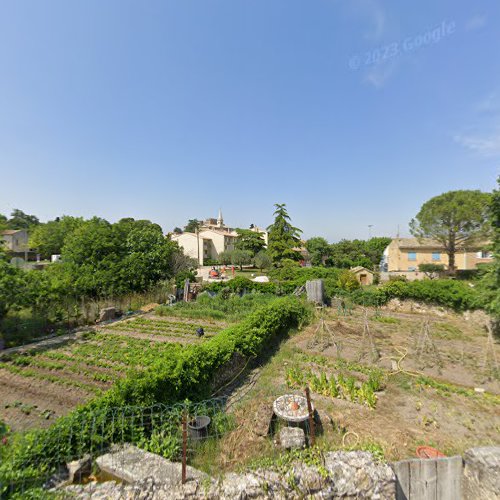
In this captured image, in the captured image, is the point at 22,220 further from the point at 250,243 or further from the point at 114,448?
the point at 114,448

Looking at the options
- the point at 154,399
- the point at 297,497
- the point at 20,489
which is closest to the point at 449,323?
the point at 297,497

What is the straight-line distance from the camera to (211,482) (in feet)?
11.6

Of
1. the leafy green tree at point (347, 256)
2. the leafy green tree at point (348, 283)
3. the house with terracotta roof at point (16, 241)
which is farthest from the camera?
the house with terracotta roof at point (16, 241)

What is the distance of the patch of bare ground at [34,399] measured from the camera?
584cm

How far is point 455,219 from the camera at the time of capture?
27.5 m

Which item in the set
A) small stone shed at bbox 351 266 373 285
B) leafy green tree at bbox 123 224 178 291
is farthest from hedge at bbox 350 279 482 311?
leafy green tree at bbox 123 224 178 291

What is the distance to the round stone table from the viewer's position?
4.98 meters

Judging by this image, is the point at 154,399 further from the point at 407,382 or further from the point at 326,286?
the point at 326,286

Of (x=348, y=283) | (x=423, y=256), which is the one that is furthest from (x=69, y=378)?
(x=423, y=256)

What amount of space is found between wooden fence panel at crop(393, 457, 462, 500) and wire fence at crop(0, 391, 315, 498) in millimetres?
1371

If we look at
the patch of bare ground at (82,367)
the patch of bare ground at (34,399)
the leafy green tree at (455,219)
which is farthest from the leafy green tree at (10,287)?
the leafy green tree at (455,219)

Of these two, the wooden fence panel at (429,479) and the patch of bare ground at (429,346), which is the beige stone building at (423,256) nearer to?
the patch of bare ground at (429,346)

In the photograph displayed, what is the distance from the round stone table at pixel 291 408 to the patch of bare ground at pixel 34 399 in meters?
5.13

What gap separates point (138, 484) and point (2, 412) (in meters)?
5.35
